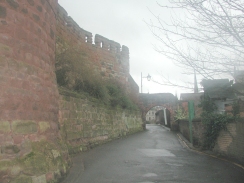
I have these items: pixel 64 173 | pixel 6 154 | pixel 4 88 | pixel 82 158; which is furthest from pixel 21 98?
pixel 82 158

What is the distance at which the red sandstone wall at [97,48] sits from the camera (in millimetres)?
14853

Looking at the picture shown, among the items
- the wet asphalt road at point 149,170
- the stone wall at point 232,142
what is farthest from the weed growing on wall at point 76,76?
the stone wall at point 232,142

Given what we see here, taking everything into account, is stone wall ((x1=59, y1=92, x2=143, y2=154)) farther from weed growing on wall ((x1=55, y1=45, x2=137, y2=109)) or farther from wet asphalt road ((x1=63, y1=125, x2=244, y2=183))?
wet asphalt road ((x1=63, y1=125, x2=244, y2=183))

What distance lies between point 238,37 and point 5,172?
5.37 metres

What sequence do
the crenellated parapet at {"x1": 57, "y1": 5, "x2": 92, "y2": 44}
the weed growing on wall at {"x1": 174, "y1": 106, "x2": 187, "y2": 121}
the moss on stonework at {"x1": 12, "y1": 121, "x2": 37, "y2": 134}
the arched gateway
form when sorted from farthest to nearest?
the arched gateway, the weed growing on wall at {"x1": 174, "y1": 106, "x2": 187, "y2": 121}, the crenellated parapet at {"x1": 57, "y1": 5, "x2": 92, "y2": 44}, the moss on stonework at {"x1": 12, "y1": 121, "x2": 37, "y2": 134}

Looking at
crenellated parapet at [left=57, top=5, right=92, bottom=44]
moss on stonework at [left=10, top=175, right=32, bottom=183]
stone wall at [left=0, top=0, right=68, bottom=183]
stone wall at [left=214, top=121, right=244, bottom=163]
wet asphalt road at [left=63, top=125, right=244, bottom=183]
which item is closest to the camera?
moss on stonework at [left=10, top=175, right=32, bottom=183]

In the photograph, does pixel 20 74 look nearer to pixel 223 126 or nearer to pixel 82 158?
pixel 82 158

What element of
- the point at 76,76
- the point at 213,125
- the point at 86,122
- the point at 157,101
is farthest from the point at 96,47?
the point at 157,101

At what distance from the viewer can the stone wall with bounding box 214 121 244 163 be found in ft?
28.0

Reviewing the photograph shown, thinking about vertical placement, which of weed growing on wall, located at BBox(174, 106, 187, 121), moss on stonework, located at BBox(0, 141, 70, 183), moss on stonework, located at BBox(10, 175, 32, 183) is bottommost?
moss on stonework, located at BBox(10, 175, 32, 183)

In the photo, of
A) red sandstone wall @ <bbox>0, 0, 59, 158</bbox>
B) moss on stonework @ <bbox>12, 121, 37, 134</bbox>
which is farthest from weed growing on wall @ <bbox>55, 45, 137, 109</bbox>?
moss on stonework @ <bbox>12, 121, 37, 134</bbox>

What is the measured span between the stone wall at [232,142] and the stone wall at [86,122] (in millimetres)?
4948

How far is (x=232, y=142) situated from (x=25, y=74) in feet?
22.8

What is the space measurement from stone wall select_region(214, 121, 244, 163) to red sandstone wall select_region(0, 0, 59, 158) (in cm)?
553
